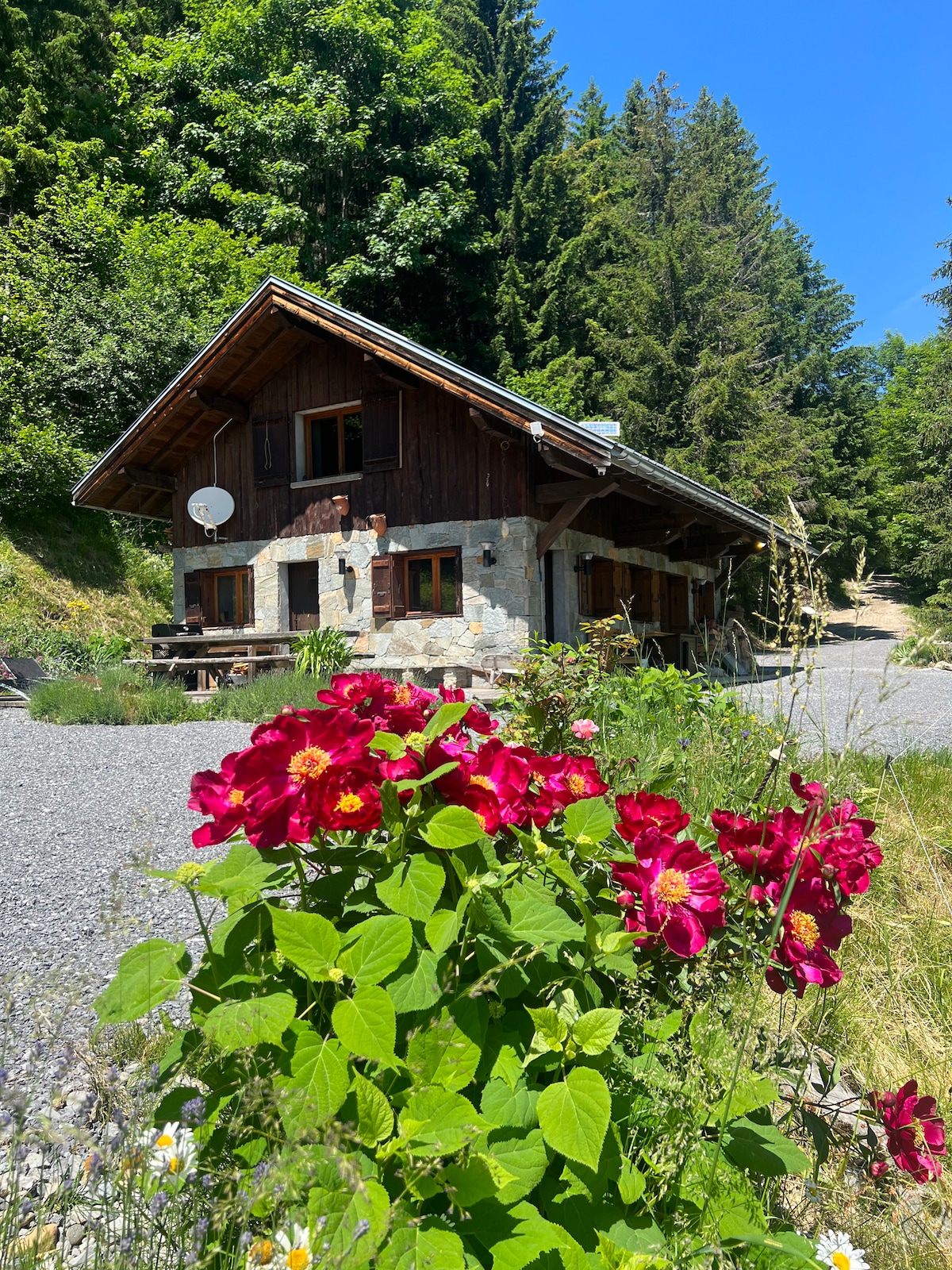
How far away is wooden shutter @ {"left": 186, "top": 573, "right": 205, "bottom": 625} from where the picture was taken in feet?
46.1

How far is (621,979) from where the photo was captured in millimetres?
1413

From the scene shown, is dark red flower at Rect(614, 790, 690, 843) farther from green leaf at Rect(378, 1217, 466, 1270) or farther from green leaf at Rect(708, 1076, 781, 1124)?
green leaf at Rect(378, 1217, 466, 1270)

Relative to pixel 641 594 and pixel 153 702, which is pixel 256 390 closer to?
pixel 153 702

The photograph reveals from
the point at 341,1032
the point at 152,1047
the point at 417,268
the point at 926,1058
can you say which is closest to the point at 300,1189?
the point at 341,1032

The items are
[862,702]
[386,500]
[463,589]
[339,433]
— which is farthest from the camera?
[339,433]

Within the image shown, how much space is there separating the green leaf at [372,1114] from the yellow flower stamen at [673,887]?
0.50 m

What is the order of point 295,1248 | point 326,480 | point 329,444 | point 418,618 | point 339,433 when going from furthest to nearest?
point 329,444 < point 339,433 < point 326,480 < point 418,618 < point 295,1248

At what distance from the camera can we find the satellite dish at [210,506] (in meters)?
13.1

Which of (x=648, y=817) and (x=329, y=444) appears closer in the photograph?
(x=648, y=817)

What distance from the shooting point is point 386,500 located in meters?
12.2

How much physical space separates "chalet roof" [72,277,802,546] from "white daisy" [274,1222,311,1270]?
8352mm

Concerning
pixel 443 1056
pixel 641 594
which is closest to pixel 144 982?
pixel 443 1056

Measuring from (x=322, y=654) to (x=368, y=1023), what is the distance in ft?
31.0

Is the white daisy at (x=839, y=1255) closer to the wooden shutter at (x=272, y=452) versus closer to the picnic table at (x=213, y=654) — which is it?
the picnic table at (x=213, y=654)
